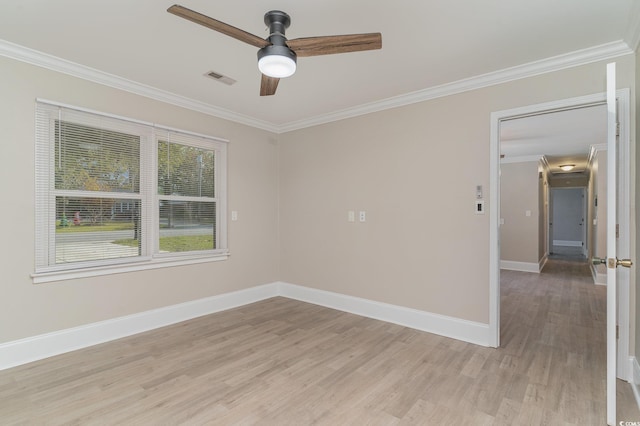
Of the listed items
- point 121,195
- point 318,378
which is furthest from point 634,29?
point 121,195

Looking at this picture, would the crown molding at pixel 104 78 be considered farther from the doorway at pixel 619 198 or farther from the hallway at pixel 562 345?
the hallway at pixel 562 345

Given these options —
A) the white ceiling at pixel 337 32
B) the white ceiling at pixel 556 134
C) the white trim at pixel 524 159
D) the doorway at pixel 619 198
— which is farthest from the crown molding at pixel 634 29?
the white trim at pixel 524 159

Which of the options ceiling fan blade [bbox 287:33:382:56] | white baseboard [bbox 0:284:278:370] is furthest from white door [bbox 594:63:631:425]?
white baseboard [bbox 0:284:278:370]

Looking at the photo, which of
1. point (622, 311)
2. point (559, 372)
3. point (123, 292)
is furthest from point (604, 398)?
point (123, 292)

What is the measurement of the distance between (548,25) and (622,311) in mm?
2204

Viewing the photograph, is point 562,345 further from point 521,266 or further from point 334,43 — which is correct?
point 521,266

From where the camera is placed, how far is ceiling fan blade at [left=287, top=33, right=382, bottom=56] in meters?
1.83

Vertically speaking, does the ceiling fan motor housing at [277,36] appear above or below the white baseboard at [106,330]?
above

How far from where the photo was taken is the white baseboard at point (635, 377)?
7.12 feet

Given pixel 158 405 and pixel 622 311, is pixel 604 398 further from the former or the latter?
pixel 158 405

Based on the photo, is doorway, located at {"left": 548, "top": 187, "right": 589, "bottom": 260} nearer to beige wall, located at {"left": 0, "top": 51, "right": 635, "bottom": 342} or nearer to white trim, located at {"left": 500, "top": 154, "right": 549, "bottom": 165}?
white trim, located at {"left": 500, "top": 154, "right": 549, "bottom": 165}

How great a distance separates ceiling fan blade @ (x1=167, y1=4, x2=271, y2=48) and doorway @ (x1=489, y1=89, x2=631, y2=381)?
92.0 inches

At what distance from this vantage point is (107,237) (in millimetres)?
3166

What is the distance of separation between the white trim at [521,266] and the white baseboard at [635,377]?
196 inches
